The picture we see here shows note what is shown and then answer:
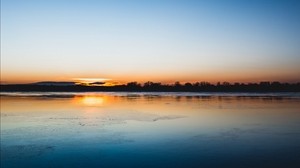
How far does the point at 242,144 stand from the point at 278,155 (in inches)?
63.0

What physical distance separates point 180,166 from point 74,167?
2290 mm

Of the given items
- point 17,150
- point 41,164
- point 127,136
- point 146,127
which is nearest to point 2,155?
point 17,150

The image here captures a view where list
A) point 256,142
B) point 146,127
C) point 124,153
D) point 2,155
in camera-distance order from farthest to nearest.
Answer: point 146,127 → point 256,142 → point 124,153 → point 2,155

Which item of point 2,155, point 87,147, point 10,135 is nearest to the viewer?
point 2,155

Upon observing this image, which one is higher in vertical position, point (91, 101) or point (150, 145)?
point (91, 101)

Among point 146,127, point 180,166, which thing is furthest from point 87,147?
point 146,127

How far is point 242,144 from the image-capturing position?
385 inches

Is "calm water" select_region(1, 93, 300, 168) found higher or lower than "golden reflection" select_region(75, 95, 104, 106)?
lower

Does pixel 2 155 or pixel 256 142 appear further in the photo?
pixel 256 142

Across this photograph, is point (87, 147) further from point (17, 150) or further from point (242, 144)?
point (242, 144)

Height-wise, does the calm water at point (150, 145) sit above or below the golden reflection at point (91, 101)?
below

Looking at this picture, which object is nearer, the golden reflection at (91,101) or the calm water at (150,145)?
the calm water at (150,145)

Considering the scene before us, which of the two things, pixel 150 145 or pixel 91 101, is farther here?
pixel 91 101

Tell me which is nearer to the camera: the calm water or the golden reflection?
the calm water
